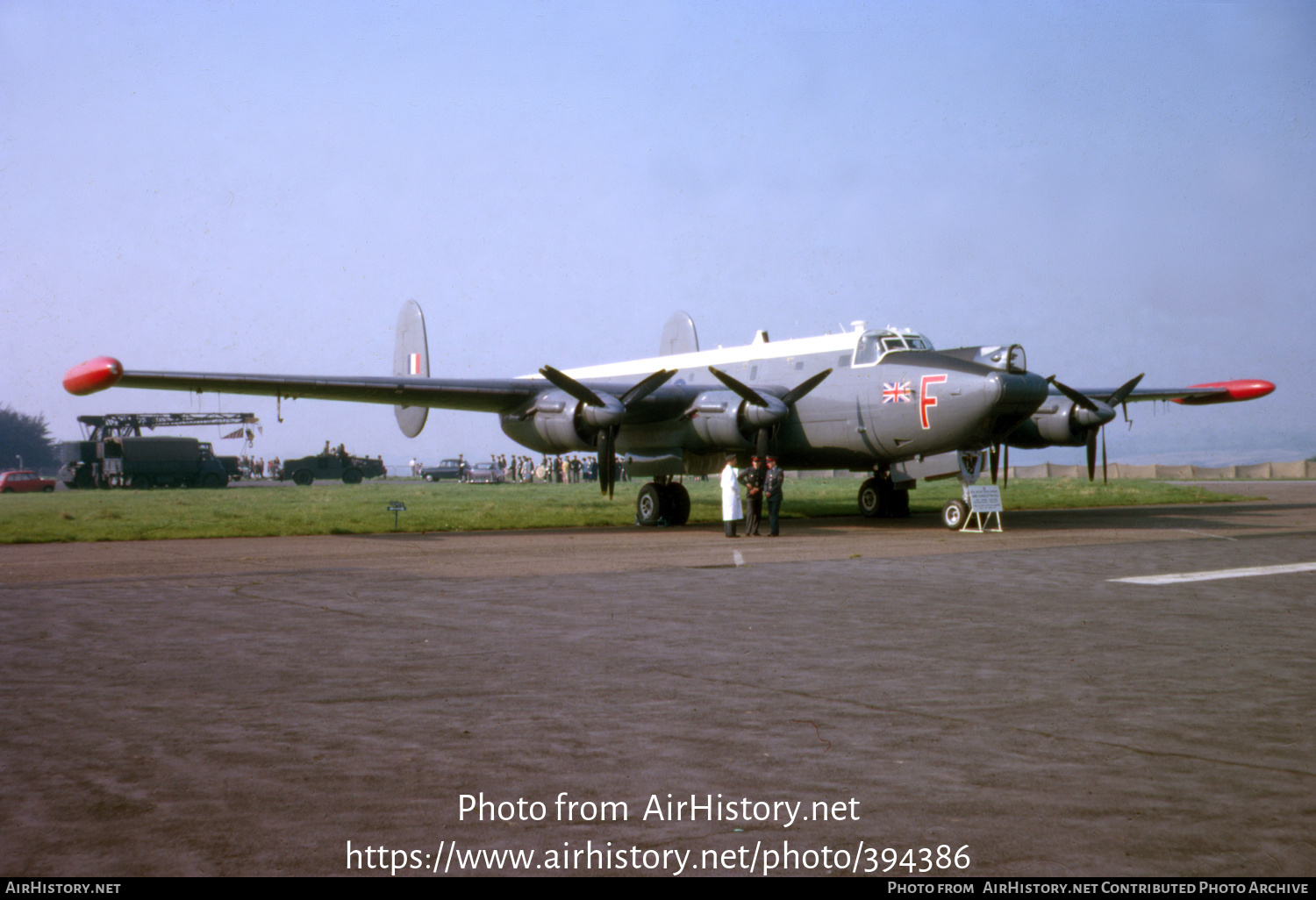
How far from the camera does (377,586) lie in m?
11.7

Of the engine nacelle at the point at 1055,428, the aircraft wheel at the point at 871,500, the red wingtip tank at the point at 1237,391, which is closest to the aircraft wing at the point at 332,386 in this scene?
the aircraft wheel at the point at 871,500

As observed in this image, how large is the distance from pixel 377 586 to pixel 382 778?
301 inches

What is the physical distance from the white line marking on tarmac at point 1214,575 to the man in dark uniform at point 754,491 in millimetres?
8982

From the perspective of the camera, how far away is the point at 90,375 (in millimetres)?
17141

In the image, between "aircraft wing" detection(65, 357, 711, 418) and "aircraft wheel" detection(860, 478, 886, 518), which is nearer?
"aircraft wing" detection(65, 357, 711, 418)

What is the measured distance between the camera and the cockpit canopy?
2170cm

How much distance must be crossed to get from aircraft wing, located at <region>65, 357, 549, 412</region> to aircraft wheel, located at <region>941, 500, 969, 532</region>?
30.6 feet

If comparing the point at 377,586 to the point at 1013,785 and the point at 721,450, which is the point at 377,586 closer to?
the point at 1013,785

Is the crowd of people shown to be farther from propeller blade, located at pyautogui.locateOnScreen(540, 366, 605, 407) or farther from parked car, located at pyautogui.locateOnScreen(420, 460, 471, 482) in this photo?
propeller blade, located at pyautogui.locateOnScreen(540, 366, 605, 407)

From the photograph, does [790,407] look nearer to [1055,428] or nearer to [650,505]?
[650,505]

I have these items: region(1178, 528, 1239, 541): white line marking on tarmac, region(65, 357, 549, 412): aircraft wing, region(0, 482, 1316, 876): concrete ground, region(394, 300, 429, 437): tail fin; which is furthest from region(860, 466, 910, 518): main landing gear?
region(0, 482, 1316, 876): concrete ground

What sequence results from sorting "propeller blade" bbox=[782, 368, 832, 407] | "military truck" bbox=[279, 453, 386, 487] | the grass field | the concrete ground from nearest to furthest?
the concrete ground
the grass field
"propeller blade" bbox=[782, 368, 832, 407]
"military truck" bbox=[279, 453, 386, 487]

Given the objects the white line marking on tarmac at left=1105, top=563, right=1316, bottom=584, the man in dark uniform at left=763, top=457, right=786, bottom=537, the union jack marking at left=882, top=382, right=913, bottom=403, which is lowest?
the white line marking on tarmac at left=1105, top=563, right=1316, bottom=584
